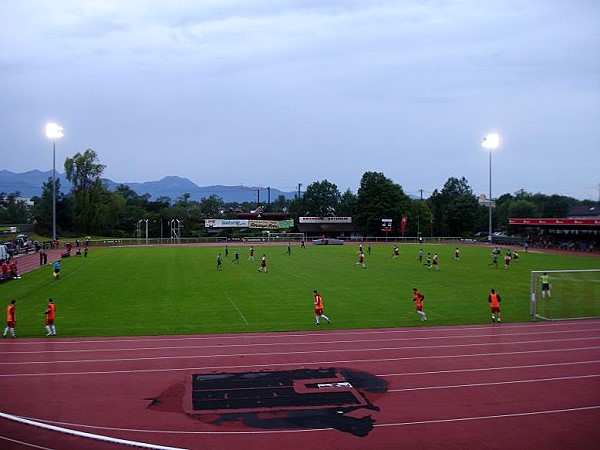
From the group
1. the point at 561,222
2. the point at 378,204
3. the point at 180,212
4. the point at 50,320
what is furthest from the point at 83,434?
the point at 180,212

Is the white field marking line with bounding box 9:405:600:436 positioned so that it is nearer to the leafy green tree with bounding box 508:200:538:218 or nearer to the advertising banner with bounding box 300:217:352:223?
the advertising banner with bounding box 300:217:352:223

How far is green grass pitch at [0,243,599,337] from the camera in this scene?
20906mm

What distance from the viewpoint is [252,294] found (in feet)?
92.3

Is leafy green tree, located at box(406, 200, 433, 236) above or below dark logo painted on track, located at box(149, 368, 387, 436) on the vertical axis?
above

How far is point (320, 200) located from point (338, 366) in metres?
101

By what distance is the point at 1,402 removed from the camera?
39.7 ft

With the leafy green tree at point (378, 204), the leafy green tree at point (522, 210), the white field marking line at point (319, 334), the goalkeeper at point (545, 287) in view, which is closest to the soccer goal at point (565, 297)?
the goalkeeper at point (545, 287)

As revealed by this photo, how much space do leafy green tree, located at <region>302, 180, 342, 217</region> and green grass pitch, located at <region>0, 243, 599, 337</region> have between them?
69010 millimetres

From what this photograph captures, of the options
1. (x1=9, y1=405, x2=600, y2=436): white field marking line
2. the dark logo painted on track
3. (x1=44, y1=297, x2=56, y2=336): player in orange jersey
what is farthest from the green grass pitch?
(x1=9, y1=405, x2=600, y2=436): white field marking line

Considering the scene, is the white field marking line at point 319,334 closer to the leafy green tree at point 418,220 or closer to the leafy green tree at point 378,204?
the leafy green tree at point 378,204

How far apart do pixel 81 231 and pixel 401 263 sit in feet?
198

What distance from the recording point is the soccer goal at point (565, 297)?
22859 mm

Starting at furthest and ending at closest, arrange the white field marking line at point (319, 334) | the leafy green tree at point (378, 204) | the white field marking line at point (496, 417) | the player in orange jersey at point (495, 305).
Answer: the leafy green tree at point (378, 204) < the player in orange jersey at point (495, 305) < the white field marking line at point (319, 334) < the white field marking line at point (496, 417)

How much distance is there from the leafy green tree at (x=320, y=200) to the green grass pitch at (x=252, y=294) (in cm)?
6901
